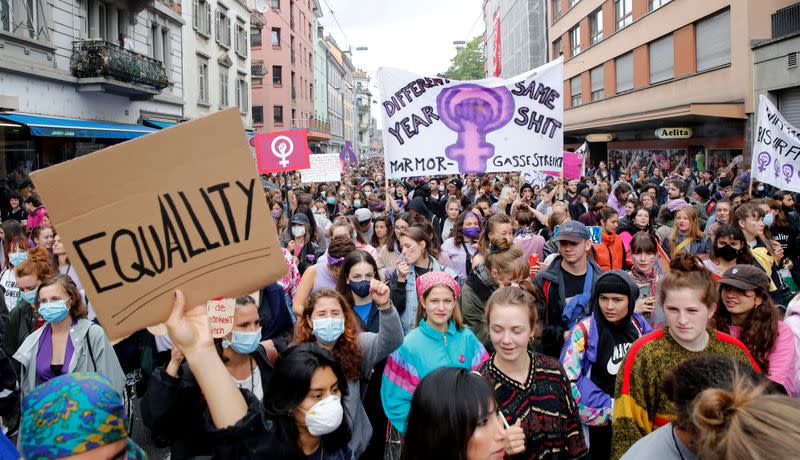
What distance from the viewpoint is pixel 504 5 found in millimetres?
60531

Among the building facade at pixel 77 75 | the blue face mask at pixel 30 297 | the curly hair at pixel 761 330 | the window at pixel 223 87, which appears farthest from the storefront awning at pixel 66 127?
the curly hair at pixel 761 330

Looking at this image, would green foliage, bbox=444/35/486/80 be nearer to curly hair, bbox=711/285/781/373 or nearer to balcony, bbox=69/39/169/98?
balcony, bbox=69/39/169/98

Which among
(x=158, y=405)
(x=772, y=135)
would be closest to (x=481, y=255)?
(x=158, y=405)

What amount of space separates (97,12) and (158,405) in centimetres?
2160

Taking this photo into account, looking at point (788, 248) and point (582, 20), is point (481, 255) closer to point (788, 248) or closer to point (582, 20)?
point (788, 248)

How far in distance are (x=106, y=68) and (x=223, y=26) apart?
47.6 ft

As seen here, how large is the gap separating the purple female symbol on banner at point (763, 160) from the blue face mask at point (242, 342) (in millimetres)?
Answer: 8543

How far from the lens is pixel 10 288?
6824 mm

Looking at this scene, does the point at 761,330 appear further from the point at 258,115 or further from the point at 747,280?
the point at 258,115

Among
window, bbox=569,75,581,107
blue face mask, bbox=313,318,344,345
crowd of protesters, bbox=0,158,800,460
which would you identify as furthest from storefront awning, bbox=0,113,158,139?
window, bbox=569,75,581,107

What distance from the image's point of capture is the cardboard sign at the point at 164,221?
89.1 inches

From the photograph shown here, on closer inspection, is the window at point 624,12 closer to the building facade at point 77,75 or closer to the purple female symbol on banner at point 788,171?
the building facade at point 77,75

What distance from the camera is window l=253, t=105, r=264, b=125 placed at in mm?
52125

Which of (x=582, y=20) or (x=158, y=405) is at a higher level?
(x=582, y=20)
